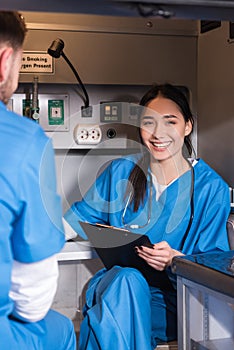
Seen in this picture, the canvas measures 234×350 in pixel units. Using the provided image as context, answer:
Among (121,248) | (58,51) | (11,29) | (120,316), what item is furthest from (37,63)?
(11,29)

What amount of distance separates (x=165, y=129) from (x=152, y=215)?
0.36 meters

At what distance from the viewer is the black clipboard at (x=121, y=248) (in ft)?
6.94

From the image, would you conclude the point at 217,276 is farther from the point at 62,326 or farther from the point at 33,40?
the point at 33,40

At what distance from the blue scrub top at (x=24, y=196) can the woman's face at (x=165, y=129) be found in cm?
126

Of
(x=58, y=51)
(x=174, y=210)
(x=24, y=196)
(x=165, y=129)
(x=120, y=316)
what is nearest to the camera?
(x=24, y=196)

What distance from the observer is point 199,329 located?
1.95 meters

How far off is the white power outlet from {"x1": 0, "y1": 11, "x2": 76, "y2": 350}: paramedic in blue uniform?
4.86 feet

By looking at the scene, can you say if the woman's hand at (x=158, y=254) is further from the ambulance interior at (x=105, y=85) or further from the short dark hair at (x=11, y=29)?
the short dark hair at (x=11, y=29)

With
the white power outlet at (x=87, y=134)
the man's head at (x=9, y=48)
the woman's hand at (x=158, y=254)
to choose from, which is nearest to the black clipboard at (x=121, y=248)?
the woman's hand at (x=158, y=254)

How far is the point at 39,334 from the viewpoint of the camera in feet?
4.42

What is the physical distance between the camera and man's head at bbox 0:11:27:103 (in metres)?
1.23

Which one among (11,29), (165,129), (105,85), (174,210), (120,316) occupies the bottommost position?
(120,316)

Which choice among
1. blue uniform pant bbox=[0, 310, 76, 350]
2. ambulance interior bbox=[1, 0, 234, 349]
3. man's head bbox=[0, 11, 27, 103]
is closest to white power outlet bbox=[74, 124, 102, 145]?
ambulance interior bbox=[1, 0, 234, 349]

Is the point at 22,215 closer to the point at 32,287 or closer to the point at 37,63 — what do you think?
the point at 32,287
